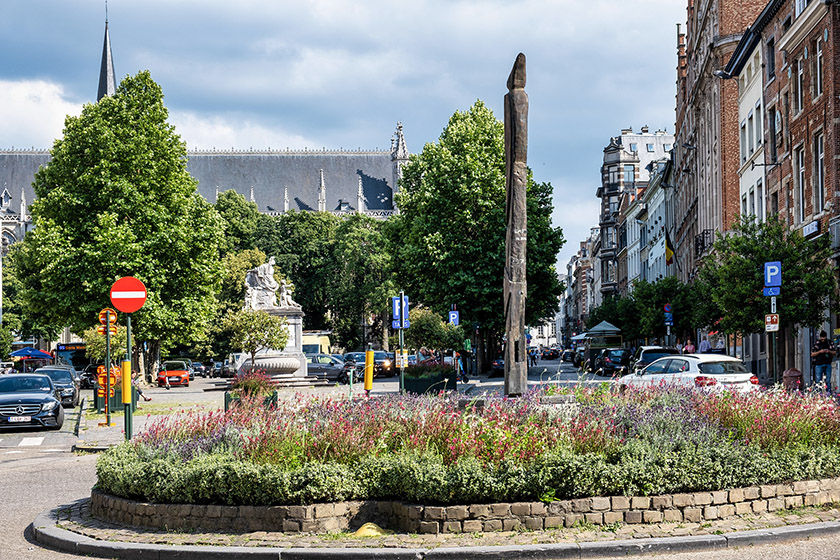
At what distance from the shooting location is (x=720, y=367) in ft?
80.4

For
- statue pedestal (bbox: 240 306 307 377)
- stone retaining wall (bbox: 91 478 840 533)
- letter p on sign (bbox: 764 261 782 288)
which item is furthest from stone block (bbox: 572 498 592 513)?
statue pedestal (bbox: 240 306 307 377)

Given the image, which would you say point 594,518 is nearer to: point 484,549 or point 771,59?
point 484,549

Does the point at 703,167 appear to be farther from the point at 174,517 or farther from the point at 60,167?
the point at 174,517

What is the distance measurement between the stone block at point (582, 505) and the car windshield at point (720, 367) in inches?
635

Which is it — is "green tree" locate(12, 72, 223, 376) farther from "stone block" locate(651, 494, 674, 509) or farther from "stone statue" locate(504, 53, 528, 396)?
"stone block" locate(651, 494, 674, 509)

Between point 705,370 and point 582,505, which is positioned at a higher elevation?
point 705,370

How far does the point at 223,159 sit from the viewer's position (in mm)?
138000

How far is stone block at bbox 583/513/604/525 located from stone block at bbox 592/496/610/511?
0.18 ft

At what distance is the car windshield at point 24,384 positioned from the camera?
25.6m

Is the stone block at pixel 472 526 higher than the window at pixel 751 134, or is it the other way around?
the window at pixel 751 134

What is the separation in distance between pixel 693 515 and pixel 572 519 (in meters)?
1.15

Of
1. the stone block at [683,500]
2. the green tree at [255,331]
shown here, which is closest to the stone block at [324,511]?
the stone block at [683,500]

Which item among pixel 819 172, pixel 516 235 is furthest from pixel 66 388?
pixel 819 172

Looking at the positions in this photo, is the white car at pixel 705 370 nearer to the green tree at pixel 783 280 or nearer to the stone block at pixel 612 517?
the green tree at pixel 783 280
